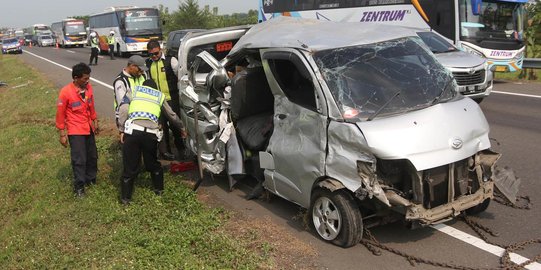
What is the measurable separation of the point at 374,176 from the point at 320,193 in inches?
25.0

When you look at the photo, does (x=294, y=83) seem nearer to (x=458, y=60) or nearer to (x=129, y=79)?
(x=129, y=79)

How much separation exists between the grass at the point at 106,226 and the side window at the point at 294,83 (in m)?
1.39

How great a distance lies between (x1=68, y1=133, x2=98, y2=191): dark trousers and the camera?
235 inches

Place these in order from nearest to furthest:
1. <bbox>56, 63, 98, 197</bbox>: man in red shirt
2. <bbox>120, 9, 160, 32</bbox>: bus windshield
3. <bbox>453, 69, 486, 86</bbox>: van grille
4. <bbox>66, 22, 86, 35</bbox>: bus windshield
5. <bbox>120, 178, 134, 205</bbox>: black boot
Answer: <bbox>120, 178, 134, 205</bbox>: black boot, <bbox>56, 63, 98, 197</bbox>: man in red shirt, <bbox>453, 69, 486, 86</bbox>: van grille, <bbox>120, 9, 160, 32</bbox>: bus windshield, <bbox>66, 22, 86, 35</bbox>: bus windshield

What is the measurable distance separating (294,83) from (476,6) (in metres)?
10.7

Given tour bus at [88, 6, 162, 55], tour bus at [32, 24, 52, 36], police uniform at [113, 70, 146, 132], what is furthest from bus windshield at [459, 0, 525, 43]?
tour bus at [32, 24, 52, 36]

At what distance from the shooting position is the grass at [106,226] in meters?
4.29

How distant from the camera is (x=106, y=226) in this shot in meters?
5.14

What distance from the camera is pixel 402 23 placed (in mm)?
15602

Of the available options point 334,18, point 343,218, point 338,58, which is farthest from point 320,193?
point 334,18

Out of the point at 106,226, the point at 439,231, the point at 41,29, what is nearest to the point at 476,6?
the point at 439,231

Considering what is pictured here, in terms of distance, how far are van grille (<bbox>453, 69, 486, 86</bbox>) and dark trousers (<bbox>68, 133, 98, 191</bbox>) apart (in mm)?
7428

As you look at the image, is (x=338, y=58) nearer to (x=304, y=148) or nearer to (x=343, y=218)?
(x=304, y=148)

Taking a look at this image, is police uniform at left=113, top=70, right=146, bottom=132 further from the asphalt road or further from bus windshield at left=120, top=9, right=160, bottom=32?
bus windshield at left=120, top=9, right=160, bottom=32
